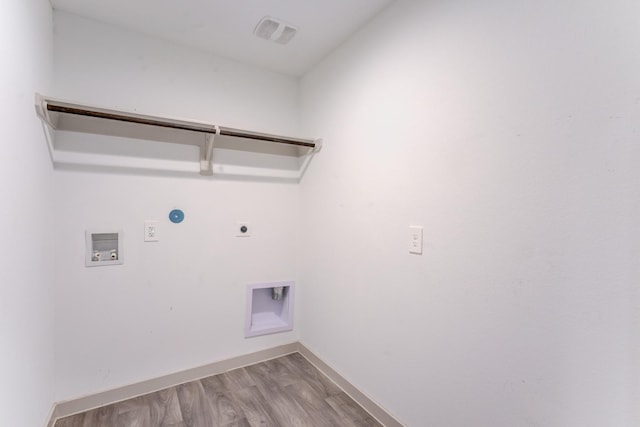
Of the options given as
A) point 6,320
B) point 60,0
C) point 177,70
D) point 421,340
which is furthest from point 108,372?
point 60,0

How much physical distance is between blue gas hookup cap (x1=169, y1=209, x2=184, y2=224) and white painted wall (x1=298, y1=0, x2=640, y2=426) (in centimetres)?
111

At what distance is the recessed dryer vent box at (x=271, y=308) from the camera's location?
2311mm

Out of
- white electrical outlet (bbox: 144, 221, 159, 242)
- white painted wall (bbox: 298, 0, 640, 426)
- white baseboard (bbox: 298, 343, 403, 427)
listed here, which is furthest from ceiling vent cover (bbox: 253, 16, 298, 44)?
white baseboard (bbox: 298, 343, 403, 427)

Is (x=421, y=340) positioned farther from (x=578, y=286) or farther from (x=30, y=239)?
(x=30, y=239)

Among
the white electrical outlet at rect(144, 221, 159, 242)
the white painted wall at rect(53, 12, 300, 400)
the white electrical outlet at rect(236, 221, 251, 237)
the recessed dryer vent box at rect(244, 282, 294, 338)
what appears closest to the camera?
the white painted wall at rect(53, 12, 300, 400)

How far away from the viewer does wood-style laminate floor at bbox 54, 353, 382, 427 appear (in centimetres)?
162

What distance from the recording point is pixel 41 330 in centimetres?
142

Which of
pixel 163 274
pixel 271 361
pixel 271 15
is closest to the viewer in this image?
pixel 271 15

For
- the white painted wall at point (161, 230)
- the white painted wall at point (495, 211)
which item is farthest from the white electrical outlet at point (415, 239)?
the white painted wall at point (161, 230)

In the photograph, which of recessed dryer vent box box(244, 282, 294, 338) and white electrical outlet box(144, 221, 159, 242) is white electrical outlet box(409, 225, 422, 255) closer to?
recessed dryer vent box box(244, 282, 294, 338)

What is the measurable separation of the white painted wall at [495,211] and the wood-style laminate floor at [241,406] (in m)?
0.22

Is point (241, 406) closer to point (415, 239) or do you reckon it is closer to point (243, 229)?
point (243, 229)

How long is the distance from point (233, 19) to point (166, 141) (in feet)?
2.79

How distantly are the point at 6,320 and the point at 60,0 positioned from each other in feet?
5.24
